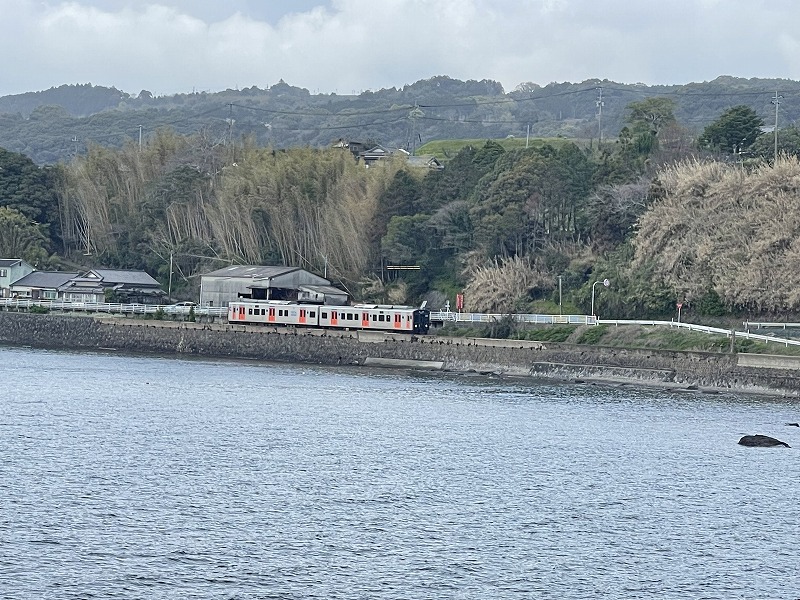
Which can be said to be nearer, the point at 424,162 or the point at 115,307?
the point at 115,307

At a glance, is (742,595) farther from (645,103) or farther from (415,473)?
(645,103)

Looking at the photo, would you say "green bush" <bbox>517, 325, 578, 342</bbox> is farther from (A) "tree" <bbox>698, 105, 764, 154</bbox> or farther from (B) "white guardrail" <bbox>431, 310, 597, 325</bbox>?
(A) "tree" <bbox>698, 105, 764, 154</bbox>

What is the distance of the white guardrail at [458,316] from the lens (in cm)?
5423

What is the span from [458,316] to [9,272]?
2947 cm

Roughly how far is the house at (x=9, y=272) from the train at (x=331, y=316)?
17.6 metres

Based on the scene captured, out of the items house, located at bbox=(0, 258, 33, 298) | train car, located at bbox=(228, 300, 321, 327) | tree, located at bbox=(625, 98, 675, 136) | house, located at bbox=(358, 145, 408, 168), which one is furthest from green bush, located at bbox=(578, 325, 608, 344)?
house, located at bbox=(358, 145, 408, 168)

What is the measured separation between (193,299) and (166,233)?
883 cm

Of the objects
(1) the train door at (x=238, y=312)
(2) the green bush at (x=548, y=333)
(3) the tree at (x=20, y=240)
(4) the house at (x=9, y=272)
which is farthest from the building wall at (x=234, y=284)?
(2) the green bush at (x=548, y=333)

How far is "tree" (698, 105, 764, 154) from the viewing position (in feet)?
238

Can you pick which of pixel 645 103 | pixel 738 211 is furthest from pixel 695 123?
pixel 738 211

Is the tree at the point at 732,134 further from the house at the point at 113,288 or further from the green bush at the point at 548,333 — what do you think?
the house at the point at 113,288

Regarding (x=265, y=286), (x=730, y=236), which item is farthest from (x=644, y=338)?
(x=265, y=286)

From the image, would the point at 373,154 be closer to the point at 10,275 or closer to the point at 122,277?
the point at 122,277

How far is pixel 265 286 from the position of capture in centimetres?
7031
